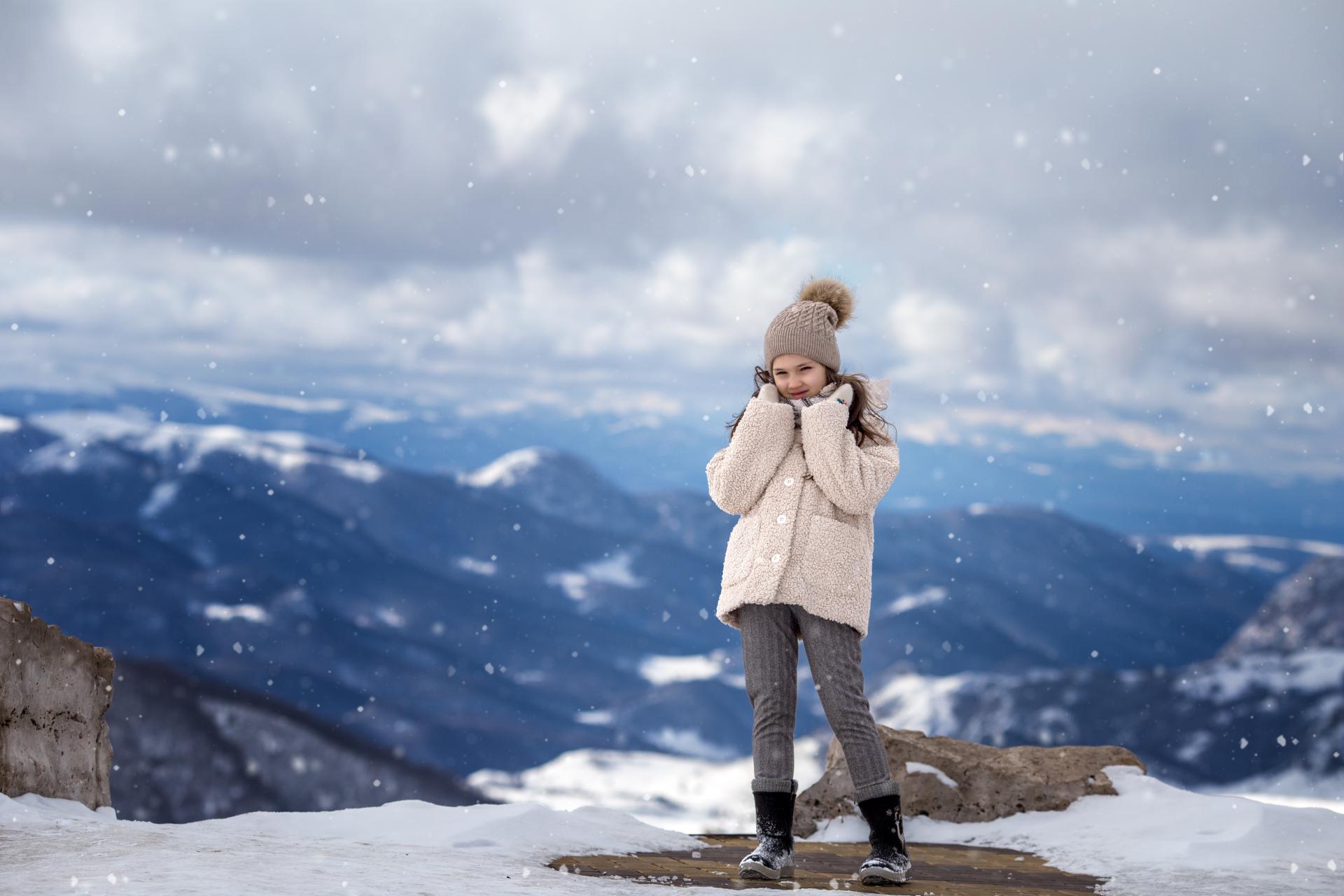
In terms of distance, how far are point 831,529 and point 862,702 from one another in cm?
75

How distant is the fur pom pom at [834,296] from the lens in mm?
5234

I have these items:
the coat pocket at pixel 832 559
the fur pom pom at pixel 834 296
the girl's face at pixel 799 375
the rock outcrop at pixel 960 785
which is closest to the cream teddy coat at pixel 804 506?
the coat pocket at pixel 832 559

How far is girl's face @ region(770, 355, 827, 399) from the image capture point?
491 centimetres

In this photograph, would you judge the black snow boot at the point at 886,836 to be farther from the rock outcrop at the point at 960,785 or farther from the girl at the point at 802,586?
the rock outcrop at the point at 960,785

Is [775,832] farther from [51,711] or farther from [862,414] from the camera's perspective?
[51,711]

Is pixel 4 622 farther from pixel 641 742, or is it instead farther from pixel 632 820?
pixel 641 742

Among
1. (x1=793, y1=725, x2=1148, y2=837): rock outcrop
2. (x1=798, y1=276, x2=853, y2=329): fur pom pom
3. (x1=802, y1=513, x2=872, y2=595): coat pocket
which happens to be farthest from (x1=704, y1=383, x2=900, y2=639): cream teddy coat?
(x1=793, y1=725, x2=1148, y2=837): rock outcrop

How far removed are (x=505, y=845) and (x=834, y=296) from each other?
2.98 metres

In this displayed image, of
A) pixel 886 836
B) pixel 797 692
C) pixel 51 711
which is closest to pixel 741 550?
pixel 797 692

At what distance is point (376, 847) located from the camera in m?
4.78

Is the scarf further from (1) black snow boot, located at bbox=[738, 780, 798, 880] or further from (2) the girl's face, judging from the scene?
(1) black snow boot, located at bbox=[738, 780, 798, 880]

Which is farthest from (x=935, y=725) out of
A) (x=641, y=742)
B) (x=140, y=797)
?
(x=140, y=797)

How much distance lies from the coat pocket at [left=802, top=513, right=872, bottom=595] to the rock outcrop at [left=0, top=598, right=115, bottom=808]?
417 centimetres

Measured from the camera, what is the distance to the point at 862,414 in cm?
486
